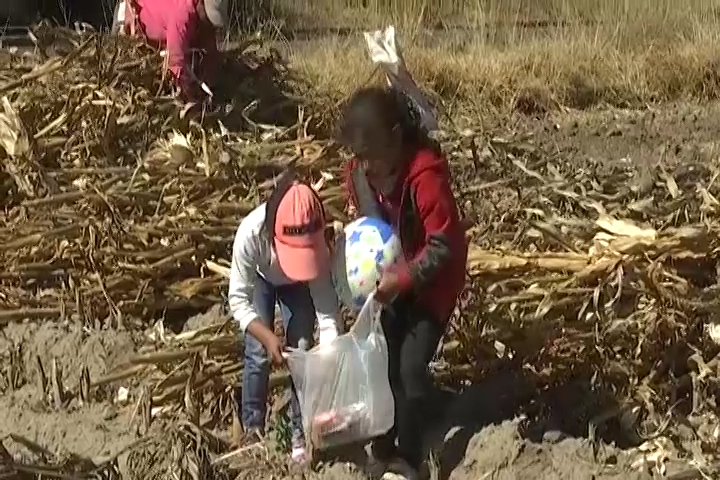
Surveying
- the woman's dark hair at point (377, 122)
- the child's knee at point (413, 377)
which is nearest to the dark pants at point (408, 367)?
the child's knee at point (413, 377)

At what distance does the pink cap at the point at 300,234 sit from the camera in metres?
3.58

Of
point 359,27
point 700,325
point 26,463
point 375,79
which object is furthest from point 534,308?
point 359,27

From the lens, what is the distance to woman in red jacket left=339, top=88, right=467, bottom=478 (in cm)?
355

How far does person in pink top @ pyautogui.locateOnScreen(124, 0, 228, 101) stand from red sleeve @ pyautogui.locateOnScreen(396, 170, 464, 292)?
2889mm

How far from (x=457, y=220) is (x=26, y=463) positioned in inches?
50.7

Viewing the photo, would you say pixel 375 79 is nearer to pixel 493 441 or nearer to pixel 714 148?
pixel 714 148

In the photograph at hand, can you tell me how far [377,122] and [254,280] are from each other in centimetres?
56

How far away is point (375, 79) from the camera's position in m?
7.74

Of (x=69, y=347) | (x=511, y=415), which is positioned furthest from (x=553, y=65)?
(x=511, y=415)

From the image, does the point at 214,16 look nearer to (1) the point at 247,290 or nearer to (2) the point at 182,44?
(2) the point at 182,44

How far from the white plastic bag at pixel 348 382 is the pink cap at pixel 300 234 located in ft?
0.58

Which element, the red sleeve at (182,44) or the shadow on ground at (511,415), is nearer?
the shadow on ground at (511,415)

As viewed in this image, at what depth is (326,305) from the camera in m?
3.73

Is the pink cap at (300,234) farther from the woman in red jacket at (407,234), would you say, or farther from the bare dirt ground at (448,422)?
the bare dirt ground at (448,422)
